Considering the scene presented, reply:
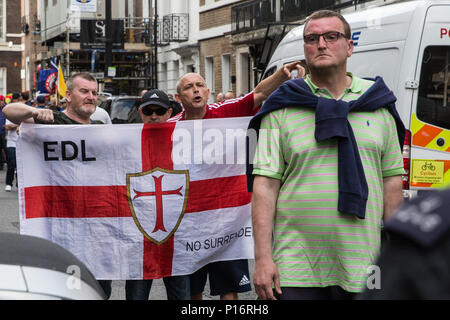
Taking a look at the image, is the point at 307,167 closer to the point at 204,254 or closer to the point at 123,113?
the point at 204,254

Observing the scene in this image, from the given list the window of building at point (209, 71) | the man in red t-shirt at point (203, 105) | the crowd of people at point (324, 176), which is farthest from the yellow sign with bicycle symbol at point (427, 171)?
the window of building at point (209, 71)

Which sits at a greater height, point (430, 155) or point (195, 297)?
point (430, 155)

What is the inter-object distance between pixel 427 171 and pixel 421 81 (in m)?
0.87

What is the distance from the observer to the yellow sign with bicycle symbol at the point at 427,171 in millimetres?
8391

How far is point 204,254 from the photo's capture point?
530 cm

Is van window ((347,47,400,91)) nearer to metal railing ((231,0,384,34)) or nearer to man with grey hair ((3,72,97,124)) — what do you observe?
man with grey hair ((3,72,97,124))

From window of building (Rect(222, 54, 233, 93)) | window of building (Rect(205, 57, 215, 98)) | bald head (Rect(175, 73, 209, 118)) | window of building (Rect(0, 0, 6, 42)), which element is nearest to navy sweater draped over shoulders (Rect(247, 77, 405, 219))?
bald head (Rect(175, 73, 209, 118))

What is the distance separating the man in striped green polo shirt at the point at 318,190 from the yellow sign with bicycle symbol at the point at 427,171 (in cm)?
491

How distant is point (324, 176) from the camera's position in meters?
3.43

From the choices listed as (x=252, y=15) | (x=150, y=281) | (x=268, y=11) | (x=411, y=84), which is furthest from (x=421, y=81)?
(x=252, y=15)

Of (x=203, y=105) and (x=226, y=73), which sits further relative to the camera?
(x=226, y=73)

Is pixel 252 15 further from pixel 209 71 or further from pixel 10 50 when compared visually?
pixel 10 50
